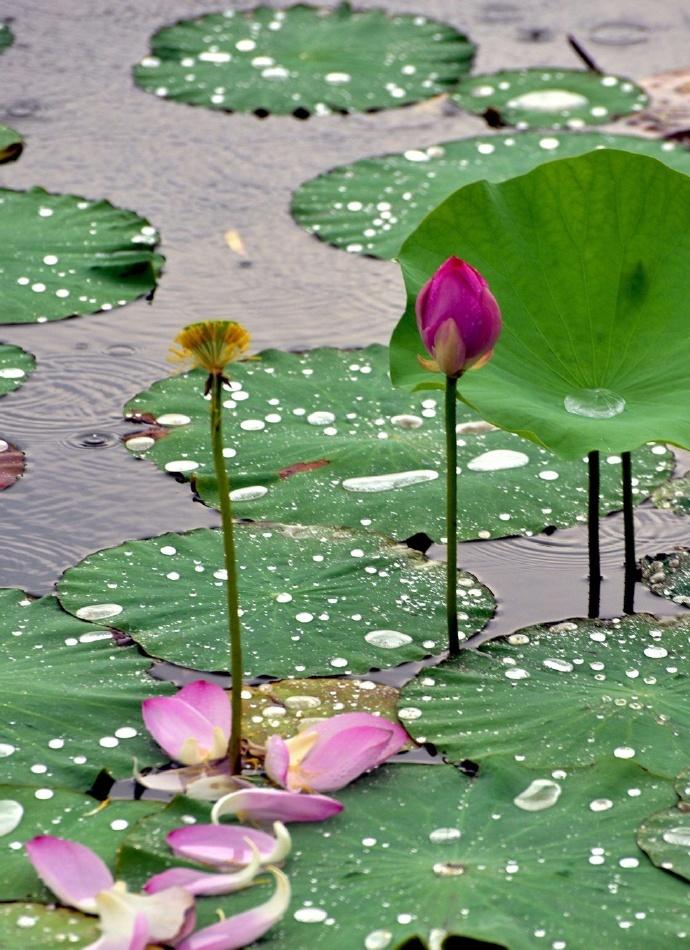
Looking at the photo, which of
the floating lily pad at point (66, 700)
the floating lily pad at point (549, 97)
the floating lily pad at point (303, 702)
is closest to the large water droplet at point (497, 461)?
the floating lily pad at point (303, 702)

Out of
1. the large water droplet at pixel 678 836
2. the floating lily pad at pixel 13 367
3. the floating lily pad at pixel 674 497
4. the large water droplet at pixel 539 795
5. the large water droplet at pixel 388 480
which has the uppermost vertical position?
the large water droplet at pixel 678 836

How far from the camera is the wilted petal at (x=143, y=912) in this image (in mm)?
1287

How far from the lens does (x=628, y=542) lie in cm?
190

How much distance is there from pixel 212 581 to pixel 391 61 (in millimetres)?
1975

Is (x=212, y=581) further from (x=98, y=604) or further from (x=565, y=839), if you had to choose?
(x=565, y=839)

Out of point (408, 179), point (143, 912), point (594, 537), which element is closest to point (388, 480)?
point (594, 537)

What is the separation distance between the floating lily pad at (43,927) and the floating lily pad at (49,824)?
19 millimetres

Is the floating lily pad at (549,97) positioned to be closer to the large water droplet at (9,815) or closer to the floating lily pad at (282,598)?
the floating lily pad at (282,598)

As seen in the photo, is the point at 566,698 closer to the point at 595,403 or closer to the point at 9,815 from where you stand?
the point at 595,403

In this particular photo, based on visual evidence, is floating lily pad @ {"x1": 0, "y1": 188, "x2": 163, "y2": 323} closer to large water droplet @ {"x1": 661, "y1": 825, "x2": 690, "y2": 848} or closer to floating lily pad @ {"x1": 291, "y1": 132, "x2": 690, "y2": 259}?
floating lily pad @ {"x1": 291, "y1": 132, "x2": 690, "y2": 259}

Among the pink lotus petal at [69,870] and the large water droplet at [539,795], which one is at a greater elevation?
the pink lotus petal at [69,870]

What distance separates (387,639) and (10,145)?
1686 mm

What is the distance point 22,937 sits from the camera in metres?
1.31

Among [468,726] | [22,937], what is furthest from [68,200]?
[22,937]
